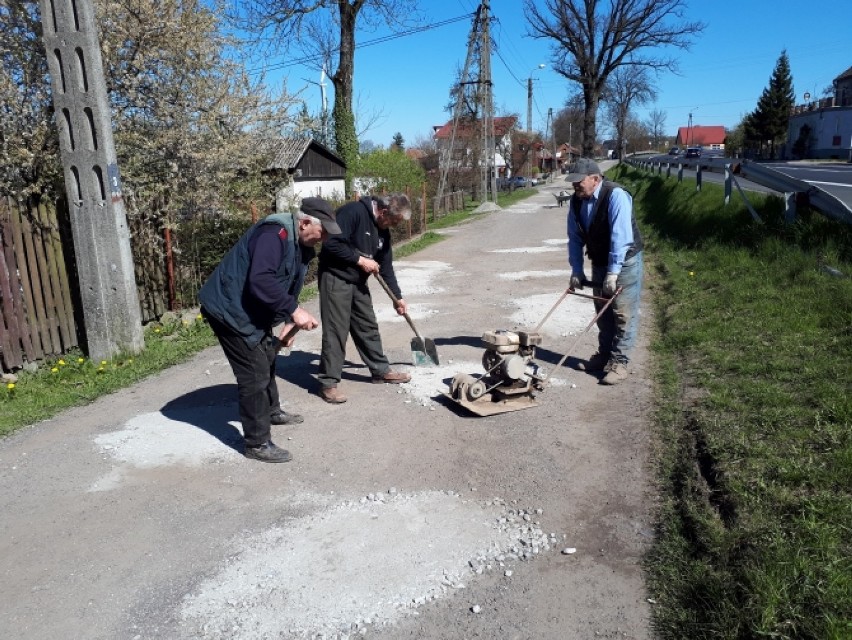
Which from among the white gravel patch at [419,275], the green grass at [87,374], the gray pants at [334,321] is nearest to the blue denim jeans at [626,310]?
A: the gray pants at [334,321]

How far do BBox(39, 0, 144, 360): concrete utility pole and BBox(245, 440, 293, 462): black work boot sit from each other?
11.1 feet

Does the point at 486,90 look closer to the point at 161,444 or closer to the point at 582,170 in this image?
the point at 582,170

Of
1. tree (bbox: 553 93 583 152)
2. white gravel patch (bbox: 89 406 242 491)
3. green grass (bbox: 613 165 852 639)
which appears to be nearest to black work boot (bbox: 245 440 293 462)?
white gravel patch (bbox: 89 406 242 491)

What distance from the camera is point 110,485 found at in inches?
173

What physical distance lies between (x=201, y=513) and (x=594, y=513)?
2.39 metres

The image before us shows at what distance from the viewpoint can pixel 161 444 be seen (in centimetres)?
504

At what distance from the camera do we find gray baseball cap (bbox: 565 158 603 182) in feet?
19.3

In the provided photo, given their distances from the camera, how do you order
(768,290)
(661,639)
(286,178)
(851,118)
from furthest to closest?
(851,118) < (286,178) < (768,290) < (661,639)

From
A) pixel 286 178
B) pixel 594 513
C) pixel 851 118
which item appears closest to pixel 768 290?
pixel 594 513

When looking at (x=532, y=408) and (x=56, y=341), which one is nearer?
(x=532, y=408)

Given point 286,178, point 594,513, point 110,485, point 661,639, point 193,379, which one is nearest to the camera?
point 661,639

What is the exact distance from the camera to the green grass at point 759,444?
2811mm

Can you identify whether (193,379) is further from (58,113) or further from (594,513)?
(594,513)

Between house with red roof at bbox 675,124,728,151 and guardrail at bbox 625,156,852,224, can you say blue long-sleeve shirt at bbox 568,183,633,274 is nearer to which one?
guardrail at bbox 625,156,852,224
